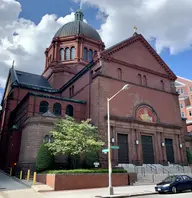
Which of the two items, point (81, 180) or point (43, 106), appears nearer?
point (81, 180)

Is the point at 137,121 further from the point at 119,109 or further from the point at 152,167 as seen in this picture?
the point at 152,167

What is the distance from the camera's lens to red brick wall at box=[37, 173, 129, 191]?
19.1 metres

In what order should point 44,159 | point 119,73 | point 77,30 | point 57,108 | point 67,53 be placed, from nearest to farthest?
point 44,159 → point 57,108 → point 119,73 → point 67,53 → point 77,30

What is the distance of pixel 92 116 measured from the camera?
31766 mm

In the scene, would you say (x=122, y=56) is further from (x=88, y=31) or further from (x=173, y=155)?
(x=88, y=31)

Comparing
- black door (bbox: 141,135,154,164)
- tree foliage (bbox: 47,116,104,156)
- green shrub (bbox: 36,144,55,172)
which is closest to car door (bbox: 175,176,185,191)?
tree foliage (bbox: 47,116,104,156)

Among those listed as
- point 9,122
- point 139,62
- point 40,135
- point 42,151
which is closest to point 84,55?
point 139,62

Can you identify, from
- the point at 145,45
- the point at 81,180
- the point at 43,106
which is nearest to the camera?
the point at 81,180

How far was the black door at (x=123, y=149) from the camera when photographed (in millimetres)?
29750

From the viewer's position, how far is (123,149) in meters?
30.4

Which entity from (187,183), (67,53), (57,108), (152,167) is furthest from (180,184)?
A: (67,53)

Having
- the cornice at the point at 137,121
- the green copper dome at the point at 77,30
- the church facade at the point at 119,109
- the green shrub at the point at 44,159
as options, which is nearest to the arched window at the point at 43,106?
the church facade at the point at 119,109

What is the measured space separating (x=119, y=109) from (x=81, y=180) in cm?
1399

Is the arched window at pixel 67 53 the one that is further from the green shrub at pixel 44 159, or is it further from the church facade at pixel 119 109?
the green shrub at pixel 44 159
